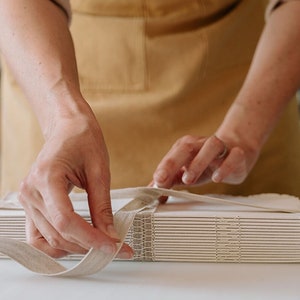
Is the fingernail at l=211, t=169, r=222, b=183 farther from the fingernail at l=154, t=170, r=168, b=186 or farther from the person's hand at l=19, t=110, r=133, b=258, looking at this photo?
the person's hand at l=19, t=110, r=133, b=258

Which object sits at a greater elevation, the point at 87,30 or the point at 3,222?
the point at 87,30

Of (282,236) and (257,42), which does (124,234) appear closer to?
(282,236)

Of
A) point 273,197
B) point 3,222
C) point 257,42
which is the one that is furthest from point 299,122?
point 3,222

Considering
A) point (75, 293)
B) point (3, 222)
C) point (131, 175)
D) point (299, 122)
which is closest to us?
point (75, 293)

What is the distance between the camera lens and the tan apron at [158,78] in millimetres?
1101

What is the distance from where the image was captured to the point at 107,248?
69 centimetres

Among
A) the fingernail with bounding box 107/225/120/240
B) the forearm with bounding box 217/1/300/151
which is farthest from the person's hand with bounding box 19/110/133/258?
the forearm with bounding box 217/1/300/151

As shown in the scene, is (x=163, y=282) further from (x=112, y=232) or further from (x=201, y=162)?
(x=201, y=162)

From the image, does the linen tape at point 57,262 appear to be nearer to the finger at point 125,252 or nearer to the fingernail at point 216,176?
the finger at point 125,252

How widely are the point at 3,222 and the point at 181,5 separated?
19.6 inches

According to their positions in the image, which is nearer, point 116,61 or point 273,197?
point 273,197

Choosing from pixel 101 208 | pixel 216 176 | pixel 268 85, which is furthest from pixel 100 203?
pixel 268 85

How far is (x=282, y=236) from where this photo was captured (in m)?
0.75

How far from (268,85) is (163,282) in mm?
428
